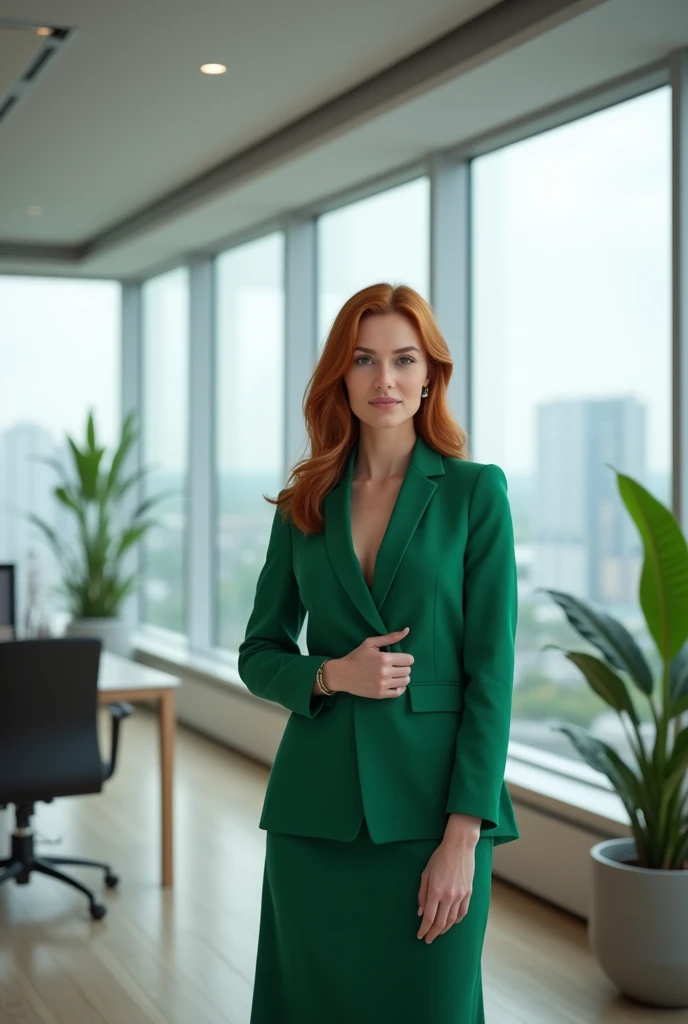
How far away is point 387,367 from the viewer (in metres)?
1.85

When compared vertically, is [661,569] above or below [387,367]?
below

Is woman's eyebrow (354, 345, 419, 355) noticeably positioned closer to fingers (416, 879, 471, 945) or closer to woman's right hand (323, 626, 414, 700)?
woman's right hand (323, 626, 414, 700)

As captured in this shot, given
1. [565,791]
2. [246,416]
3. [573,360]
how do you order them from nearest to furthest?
[565,791] → [573,360] → [246,416]

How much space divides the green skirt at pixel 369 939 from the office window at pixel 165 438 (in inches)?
243

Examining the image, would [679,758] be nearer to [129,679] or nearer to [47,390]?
[129,679]

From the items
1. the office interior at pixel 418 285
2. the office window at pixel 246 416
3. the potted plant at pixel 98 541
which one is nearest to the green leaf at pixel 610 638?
the office interior at pixel 418 285

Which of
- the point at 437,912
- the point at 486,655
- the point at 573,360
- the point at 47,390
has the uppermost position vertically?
the point at 47,390

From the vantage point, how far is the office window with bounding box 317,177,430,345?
206 inches

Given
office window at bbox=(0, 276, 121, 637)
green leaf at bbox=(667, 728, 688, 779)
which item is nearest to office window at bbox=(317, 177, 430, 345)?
green leaf at bbox=(667, 728, 688, 779)

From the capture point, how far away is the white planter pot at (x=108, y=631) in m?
7.80

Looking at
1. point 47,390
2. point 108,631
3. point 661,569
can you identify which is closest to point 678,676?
point 661,569

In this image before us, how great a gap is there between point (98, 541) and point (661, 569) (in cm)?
543

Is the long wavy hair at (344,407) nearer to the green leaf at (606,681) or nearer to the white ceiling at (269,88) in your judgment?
the green leaf at (606,681)

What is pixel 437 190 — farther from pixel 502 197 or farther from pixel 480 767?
pixel 480 767
